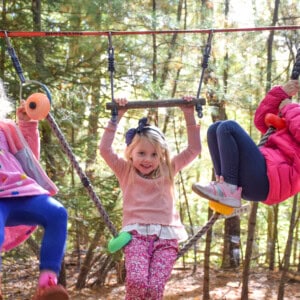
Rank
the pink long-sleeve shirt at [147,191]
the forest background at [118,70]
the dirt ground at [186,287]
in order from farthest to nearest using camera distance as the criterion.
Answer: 1. the dirt ground at [186,287]
2. the forest background at [118,70]
3. the pink long-sleeve shirt at [147,191]

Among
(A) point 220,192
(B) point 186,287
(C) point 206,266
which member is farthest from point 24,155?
(B) point 186,287

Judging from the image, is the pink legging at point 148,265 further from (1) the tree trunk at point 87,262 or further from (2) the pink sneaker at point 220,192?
(1) the tree trunk at point 87,262

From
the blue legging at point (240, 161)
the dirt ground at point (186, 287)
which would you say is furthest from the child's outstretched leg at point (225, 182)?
the dirt ground at point (186, 287)

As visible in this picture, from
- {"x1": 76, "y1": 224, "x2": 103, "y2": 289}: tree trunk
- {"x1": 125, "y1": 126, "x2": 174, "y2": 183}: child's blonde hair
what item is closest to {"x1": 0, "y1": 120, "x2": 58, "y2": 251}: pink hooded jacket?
{"x1": 125, "y1": 126, "x2": 174, "y2": 183}: child's blonde hair

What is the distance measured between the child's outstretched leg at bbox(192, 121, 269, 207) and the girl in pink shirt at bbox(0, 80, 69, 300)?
2.17 ft

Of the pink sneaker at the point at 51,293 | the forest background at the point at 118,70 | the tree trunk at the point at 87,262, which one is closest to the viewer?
the pink sneaker at the point at 51,293

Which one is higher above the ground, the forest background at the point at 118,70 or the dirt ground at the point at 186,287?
the forest background at the point at 118,70

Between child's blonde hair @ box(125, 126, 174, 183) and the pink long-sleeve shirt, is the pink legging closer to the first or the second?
the pink long-sleeve shirt

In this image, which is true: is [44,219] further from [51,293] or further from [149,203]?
[149,203]

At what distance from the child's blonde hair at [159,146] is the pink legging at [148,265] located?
1.15 ft

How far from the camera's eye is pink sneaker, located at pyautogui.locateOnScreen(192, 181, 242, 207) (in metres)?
2.20

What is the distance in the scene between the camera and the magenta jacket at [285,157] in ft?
7.64

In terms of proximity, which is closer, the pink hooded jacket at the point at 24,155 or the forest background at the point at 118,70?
the pink hooded jacket at the point at 24,155

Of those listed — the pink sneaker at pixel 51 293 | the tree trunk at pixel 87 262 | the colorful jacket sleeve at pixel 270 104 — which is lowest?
the tree trunk at pixel 87 262
